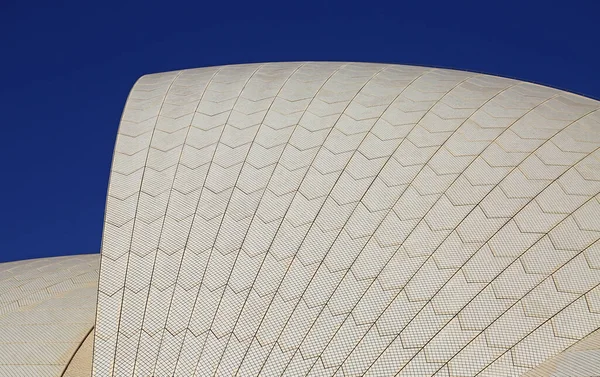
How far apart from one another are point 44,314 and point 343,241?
8.44m

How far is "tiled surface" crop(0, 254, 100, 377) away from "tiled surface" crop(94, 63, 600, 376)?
1.95m

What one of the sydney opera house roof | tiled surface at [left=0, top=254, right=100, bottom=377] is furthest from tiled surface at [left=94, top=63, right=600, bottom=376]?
tiled surface at [left=0, top=254, right=100, bottom=377]

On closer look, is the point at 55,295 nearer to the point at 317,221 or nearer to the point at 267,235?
the point at 267,235

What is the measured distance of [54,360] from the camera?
571 inches

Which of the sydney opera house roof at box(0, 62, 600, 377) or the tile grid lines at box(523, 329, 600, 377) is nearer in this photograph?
the tile grid lines at box(523, 329, 600, 377)

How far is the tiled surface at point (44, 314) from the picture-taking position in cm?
1459

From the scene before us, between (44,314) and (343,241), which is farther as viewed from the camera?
(44,314)

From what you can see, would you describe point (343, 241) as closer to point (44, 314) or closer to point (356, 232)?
point (356, 232)

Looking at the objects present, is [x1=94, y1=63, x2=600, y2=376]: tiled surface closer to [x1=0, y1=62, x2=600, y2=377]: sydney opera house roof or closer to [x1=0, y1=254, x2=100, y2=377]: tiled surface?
[x1=0, y1=62, x2=600, y2=377]: sydney opera house roof

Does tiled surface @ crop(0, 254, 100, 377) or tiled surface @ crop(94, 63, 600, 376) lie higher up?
tiled surface @ crop(94, 63, 600, 376)

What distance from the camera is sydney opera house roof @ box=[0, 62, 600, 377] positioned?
12109 millimetres

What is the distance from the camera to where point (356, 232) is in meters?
14.2

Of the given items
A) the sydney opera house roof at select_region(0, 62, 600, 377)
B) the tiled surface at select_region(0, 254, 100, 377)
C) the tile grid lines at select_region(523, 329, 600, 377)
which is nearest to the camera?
the tile grid lines at select_region(523, 329, 600, 377)

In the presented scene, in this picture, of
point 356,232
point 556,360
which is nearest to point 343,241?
point 356,232
